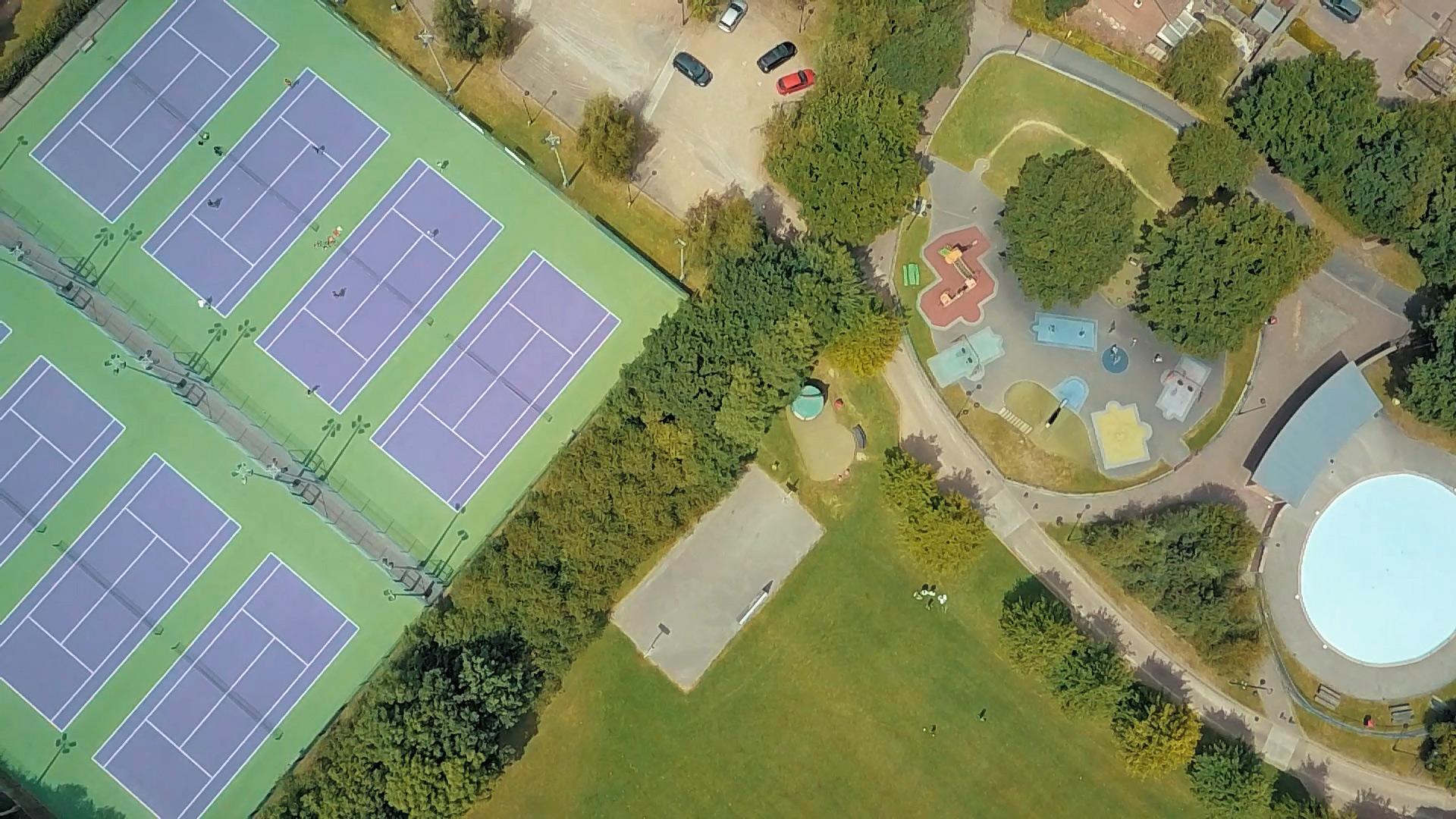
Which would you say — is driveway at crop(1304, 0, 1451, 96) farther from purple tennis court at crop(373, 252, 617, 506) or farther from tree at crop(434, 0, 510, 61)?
tree at crop(434, 0, 510, 61)

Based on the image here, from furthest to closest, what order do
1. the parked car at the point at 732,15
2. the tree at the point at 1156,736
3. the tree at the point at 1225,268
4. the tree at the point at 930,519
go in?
the parked car at the point at 732,15 → the tree at the point at 1225,268 → the tree at the point at 930,519 → the tree at the point at 1156,736

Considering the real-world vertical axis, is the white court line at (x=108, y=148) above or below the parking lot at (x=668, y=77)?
below

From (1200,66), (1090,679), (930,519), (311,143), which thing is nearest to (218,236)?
(311,143)

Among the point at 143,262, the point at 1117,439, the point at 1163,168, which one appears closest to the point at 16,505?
the point at 143,262

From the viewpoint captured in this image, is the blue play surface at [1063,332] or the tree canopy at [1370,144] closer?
the tree canopy at [1370,144]

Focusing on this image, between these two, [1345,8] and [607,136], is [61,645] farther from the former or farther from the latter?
[1345,8]

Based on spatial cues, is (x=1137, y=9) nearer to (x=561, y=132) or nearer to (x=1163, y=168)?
(x=1163, y=168)

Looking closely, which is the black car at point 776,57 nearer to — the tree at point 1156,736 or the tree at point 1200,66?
the tree at point 1200,66

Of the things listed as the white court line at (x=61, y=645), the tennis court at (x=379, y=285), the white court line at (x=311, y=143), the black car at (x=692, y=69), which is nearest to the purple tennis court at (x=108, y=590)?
the white court line at (x=61, y=645)
